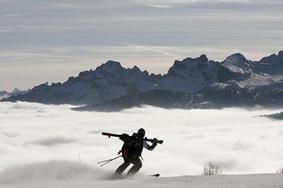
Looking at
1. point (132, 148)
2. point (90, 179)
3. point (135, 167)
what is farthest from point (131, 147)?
point (90, 179)

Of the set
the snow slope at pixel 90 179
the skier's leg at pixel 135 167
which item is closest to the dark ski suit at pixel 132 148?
the skier's leg at pixel 135 167

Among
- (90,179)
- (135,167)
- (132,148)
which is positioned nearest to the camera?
(90,179)

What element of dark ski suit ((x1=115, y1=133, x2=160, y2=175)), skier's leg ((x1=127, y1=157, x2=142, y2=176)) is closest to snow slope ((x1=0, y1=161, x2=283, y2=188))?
skier's leg ((x1=127, y1=157, x2=142, y2=176))

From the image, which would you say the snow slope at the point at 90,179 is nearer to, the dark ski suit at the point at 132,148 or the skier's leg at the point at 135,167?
the skier's leg at the point at 135,167

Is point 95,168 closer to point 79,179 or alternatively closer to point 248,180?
point 79,179

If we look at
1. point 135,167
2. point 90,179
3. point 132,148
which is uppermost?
point 132,148

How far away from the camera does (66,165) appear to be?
21.8 meters

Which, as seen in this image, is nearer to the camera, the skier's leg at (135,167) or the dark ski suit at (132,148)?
the skier's leg at (135,167)

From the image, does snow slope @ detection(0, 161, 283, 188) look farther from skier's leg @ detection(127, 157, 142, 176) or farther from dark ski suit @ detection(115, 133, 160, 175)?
dark ski suit @ detection(115, 133, 160, 175)

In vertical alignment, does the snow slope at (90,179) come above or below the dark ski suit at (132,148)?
below

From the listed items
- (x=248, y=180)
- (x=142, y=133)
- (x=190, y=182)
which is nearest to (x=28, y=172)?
(x=142, y=133)

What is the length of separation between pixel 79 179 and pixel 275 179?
22.2 ft

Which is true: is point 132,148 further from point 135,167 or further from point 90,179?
point 90,179

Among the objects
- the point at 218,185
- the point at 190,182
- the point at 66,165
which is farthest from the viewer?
the point at 66,165
